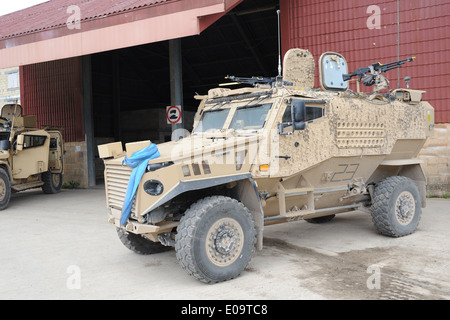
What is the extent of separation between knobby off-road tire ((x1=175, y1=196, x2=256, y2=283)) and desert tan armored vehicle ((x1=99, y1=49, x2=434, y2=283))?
12 mm

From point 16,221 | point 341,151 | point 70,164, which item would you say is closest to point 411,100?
point 341,151

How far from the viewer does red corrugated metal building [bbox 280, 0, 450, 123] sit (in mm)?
10195

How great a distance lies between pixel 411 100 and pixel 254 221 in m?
3.79

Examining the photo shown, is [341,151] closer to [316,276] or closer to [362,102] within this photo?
[362,102]

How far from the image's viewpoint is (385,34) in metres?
10.6

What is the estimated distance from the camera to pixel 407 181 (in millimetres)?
6715

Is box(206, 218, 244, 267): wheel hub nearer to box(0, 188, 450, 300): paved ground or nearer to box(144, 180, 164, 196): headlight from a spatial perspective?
box(0, 188, 450, 300): paved ground

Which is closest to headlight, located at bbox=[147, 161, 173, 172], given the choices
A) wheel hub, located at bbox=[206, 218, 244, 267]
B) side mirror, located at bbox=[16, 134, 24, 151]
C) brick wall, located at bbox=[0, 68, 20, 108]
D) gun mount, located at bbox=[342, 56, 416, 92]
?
wheel hub, located at bbox=[206, 218, 244, 267]

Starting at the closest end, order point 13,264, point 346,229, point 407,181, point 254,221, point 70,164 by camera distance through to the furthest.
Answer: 1. point 254,221
2. point 13,264
3. point 407,181
4. point 346,229
5. point 70,164

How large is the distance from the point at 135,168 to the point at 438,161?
28.2 feet

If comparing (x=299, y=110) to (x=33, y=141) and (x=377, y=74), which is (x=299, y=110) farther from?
(x=33, y=141)

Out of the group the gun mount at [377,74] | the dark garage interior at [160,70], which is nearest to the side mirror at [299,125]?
the gun mount at [377,74]

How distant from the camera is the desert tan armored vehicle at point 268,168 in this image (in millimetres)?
4520

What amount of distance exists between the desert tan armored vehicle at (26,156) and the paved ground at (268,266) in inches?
144
